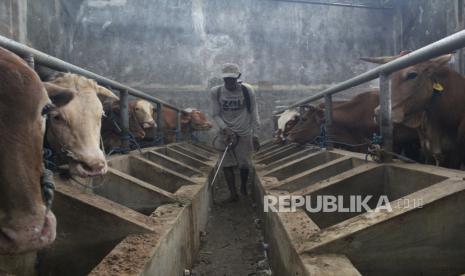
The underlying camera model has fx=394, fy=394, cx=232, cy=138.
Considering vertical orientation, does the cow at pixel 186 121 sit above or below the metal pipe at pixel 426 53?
below

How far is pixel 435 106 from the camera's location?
12.3 feet

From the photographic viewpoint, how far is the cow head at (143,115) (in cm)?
693

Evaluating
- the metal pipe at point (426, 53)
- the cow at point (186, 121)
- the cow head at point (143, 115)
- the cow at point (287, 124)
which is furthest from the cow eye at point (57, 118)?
the cow at point (186, 121)

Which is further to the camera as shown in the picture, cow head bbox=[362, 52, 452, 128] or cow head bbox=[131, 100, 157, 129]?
cow head bbox=[131, 100, 157, 129]

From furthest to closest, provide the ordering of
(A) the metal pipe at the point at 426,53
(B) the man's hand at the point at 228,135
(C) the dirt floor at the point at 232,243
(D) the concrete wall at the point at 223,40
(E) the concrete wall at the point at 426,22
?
(D) the concrete wall at the point at 223,40
(E) the concrete wall at the point at 426,22
(B) the man's hand at the point at 228,135
(C) the dirt floor at the point at 232,243
(A) the metal pipe at the point at 426,53

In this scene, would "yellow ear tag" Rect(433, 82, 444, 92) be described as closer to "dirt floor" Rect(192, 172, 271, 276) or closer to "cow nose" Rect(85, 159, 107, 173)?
"dirt floor" Rect(192, 172, 271, 276)

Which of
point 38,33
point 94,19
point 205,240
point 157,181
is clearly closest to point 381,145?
point 205,240

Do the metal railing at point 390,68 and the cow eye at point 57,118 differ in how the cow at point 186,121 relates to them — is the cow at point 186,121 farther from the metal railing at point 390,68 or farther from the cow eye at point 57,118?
the cow eye at point 57,118

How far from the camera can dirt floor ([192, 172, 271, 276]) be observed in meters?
3.08

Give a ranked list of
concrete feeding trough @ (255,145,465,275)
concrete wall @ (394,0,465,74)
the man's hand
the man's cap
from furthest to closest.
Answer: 1. concrete wall @ (394,0,465,74)
2. the man's hand
3. the man's cap
4. concrete feeding trough @ (255,145,465,275)

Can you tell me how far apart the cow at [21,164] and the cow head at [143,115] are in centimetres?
530

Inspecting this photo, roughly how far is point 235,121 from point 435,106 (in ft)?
8.86

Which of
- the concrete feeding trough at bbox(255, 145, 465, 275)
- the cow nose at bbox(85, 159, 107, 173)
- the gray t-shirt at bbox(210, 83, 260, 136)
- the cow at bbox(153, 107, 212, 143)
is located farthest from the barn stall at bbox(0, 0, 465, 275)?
the gray t-shirt at bbox(210, 83, 260, 136)

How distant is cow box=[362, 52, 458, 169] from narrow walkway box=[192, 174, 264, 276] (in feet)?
5.83
